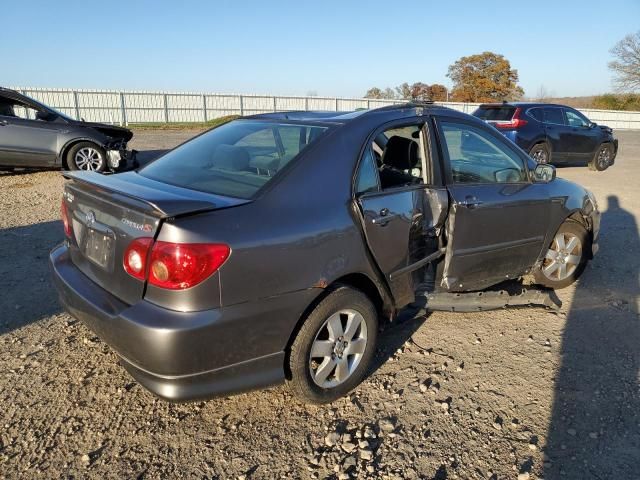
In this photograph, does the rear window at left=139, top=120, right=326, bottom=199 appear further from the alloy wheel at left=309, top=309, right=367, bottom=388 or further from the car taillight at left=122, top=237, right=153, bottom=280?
the alloy wheel at left=309, top=309, right=367, bottom=388

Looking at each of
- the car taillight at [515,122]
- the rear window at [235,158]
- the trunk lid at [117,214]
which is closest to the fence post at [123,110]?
the car taillight at [515,122]

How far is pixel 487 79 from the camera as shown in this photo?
172 ft

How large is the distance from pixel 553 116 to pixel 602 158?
2501 millimetres

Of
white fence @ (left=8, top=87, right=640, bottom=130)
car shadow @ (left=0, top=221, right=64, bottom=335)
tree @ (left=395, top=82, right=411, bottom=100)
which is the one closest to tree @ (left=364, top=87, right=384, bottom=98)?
tree @ (left=395, top=82, right=411, bottom=100)

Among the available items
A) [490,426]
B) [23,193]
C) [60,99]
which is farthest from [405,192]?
[60,99]

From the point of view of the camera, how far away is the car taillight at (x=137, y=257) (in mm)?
2270

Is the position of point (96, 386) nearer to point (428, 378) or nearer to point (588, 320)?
point (428, 378)

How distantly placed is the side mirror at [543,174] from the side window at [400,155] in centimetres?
129

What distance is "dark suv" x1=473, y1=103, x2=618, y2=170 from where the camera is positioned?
11.9 m

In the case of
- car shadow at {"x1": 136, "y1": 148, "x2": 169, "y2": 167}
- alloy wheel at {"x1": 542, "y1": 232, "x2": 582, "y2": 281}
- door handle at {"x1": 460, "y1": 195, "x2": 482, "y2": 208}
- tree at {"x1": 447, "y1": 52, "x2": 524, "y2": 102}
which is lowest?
car shadow at {"x1": 136, "y1": 148, "x2": 169, "y2": 167}

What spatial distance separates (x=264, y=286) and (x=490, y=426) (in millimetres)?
1509

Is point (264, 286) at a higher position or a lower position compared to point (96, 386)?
higher

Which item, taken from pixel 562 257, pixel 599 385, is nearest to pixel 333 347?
pixel 599 385

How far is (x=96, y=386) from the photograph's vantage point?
2963 mm
